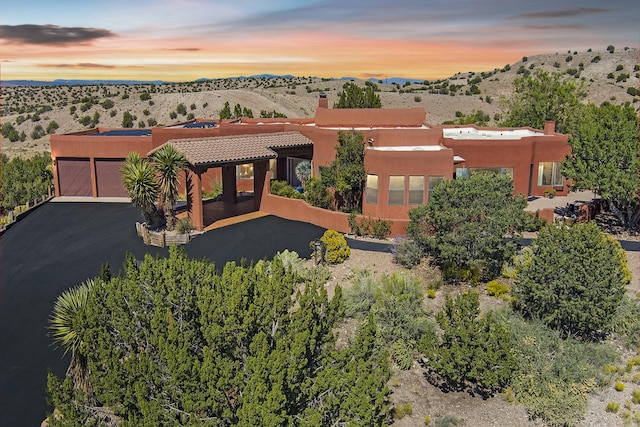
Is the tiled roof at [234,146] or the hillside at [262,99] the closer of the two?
the tiled roof at [234,146]

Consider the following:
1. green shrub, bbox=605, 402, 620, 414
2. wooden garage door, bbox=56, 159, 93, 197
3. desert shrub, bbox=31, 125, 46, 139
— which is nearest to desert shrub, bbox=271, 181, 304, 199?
wooden garage door, bbox=56, 159, 93, 197

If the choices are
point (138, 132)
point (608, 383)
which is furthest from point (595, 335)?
point (138, 132)

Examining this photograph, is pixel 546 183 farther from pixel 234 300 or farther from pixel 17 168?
pixel 17 168

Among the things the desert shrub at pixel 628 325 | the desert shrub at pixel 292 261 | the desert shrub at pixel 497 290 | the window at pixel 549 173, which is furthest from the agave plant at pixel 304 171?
the desert shrub at pixel 628 325

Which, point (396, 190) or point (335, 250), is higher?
point (396, 190)

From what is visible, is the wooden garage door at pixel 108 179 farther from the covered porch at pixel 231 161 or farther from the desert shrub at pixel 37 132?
the desert shrub at pixel 37 132

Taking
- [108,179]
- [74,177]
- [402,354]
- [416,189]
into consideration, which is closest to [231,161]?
[416,189]

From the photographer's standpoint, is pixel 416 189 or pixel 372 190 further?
pixel 372 190

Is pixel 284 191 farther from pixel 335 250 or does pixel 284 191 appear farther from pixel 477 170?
pixel 477 170
